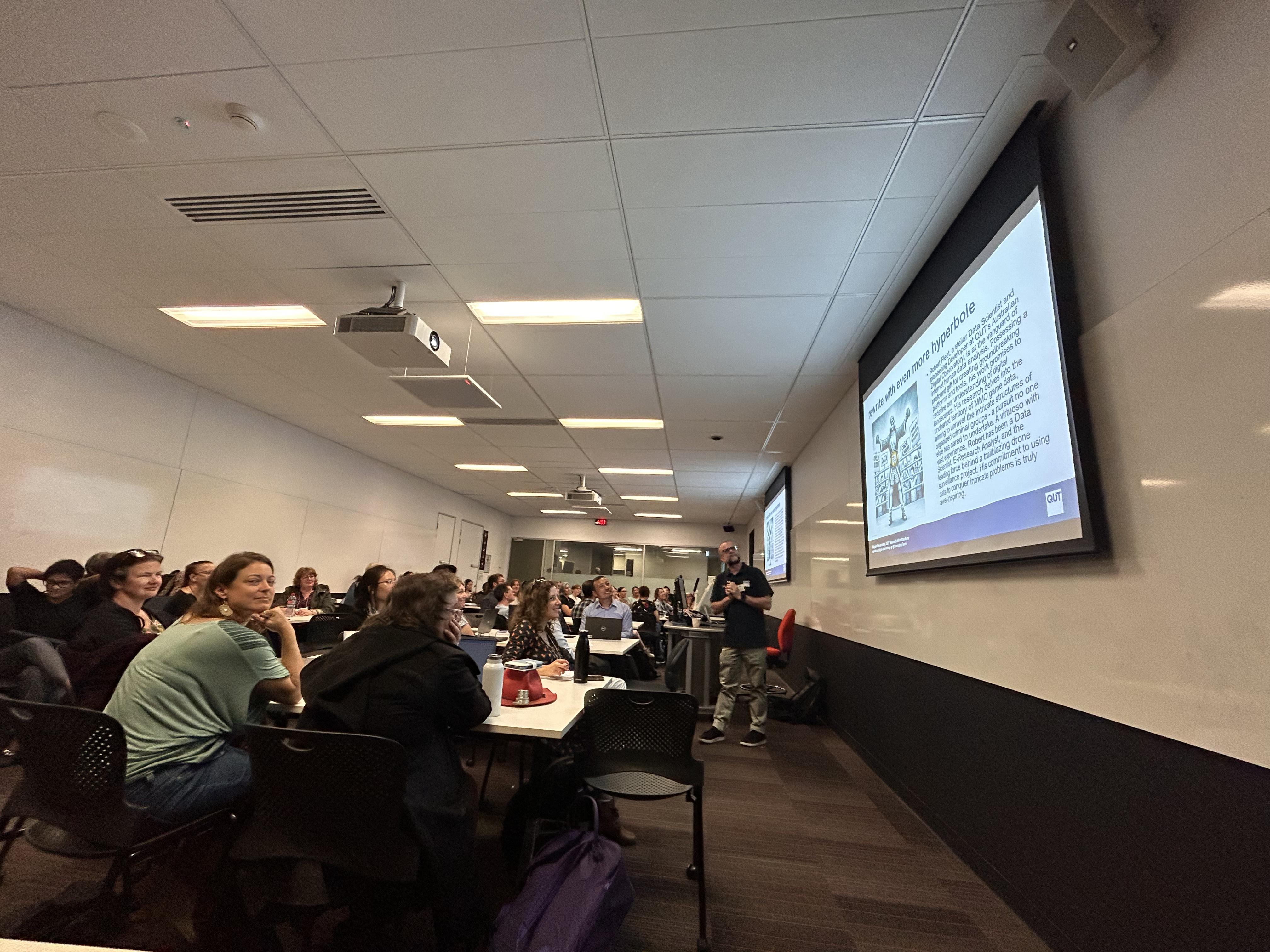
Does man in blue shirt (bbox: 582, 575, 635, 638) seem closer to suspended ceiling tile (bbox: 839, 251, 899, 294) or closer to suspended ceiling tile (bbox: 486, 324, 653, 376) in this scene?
suspended ceiling tile (bbox: 486, 324, 653, 376)

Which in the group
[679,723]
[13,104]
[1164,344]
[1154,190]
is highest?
[13,104]

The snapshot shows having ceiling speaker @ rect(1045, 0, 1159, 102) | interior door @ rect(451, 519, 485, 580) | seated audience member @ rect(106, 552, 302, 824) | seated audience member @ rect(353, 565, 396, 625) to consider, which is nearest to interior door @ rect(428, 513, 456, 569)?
interior door @ rect(451, 519, 485, 580)

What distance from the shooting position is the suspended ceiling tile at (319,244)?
2.82 metres

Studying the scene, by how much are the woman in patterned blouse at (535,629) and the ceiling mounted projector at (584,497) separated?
480cm

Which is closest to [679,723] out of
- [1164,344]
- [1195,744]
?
[1195,744]

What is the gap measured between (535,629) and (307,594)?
169 inches

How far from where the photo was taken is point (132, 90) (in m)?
2.08

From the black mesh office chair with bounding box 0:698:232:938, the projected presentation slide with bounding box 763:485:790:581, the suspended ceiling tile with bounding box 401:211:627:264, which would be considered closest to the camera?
the black mesh office chair with bounding box 0:698:232:938

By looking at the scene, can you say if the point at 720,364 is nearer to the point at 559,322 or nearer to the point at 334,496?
the point at 559,322

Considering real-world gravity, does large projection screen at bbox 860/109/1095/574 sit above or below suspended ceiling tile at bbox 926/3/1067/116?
below

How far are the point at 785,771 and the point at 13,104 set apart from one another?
500cm

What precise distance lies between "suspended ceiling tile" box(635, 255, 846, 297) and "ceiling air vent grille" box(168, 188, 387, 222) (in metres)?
1.40

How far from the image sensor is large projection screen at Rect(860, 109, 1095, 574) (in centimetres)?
177

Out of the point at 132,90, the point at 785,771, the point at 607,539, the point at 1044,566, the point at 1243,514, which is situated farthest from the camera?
the point at 607,539
